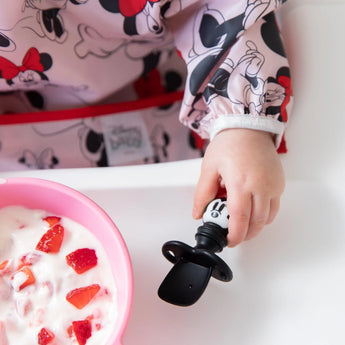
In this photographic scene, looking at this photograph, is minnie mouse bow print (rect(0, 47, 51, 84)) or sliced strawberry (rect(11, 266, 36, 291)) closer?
sliced strawberry (rect(11, 266, 36, 291))

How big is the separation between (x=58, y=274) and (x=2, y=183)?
116 mm

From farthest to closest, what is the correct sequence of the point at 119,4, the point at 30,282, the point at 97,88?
the point at 97,88 < the point at 119,4 < the point at 30,282

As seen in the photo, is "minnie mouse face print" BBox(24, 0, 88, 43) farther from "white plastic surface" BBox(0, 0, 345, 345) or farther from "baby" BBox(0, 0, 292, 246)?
"white plastic surface" BBox(0, 0, 345, 345)

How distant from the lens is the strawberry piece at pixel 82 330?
16.9 inches

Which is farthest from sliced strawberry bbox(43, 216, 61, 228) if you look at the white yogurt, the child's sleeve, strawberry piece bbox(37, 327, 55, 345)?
the child's sleeve

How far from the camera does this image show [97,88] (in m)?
0.69

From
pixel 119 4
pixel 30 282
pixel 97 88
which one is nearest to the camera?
pixel 30 282

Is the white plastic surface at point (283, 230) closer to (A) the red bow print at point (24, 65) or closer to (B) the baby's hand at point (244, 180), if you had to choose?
(B) the baby's hand at point (244, 180)

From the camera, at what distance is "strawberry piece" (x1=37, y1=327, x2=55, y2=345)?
431 mm

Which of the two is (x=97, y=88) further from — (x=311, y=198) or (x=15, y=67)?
(x=311, y=198)

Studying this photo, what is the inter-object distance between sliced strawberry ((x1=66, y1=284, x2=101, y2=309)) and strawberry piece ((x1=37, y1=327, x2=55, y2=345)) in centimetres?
4

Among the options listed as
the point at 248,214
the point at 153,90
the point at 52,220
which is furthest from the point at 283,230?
the point at 153,90

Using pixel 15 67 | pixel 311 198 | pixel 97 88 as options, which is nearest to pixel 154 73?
pixel 97 88

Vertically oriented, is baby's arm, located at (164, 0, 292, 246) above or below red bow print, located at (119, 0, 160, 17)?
below
